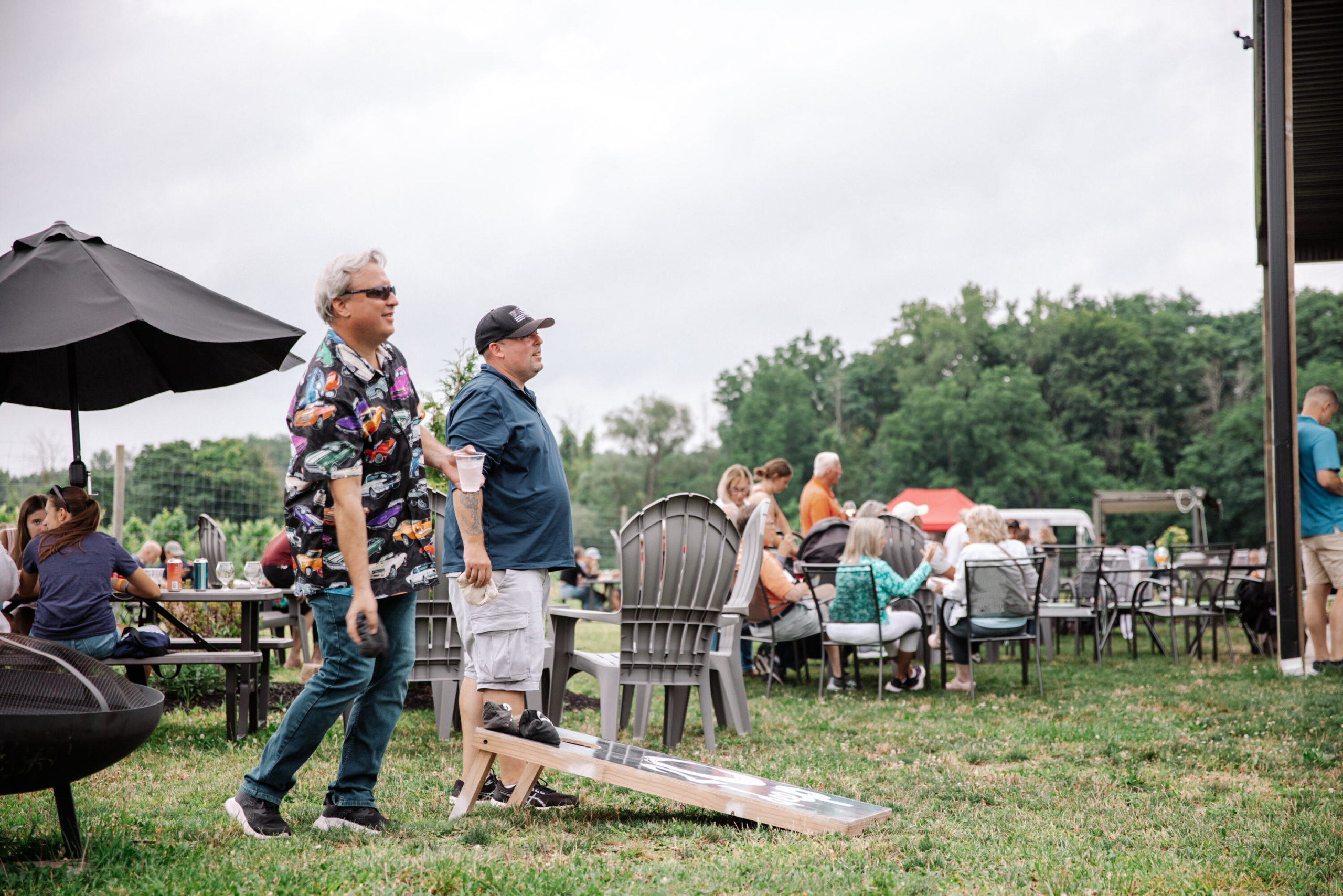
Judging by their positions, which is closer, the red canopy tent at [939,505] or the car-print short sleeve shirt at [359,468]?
the car-print short sleeve shirt at [359,468]

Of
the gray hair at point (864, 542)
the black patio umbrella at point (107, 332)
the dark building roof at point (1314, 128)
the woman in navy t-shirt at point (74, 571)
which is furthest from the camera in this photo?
the dark building roof at point (1314, 128)

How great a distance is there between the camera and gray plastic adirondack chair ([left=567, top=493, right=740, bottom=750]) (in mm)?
5035

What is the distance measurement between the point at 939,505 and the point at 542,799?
93.2 ft

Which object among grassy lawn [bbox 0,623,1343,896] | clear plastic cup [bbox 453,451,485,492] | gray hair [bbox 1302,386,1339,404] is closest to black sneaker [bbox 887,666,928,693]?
grassy lawn [bbox 0,623,1343,896]

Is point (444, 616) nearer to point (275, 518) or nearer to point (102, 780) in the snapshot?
point (102, 780)

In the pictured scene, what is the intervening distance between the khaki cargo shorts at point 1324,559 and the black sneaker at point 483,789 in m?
6.69

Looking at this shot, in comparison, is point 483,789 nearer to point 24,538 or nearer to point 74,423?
point 74,423

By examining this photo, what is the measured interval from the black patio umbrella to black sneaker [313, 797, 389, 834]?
222 centimetres

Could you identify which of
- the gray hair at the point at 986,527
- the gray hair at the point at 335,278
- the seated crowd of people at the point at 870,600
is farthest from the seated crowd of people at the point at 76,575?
the gray hair at the point at 986,527

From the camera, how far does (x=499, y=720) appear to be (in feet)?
11.4

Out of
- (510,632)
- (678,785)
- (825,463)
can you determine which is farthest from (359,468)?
(825,463)

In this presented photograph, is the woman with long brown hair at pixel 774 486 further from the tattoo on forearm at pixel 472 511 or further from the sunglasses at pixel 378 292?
the sunglasses at pixel 378 292

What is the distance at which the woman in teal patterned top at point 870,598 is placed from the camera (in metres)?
7.30

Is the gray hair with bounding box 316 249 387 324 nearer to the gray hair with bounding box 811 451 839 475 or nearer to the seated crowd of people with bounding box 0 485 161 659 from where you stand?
the seated crowd of people with bounding box 0 485 161 659
